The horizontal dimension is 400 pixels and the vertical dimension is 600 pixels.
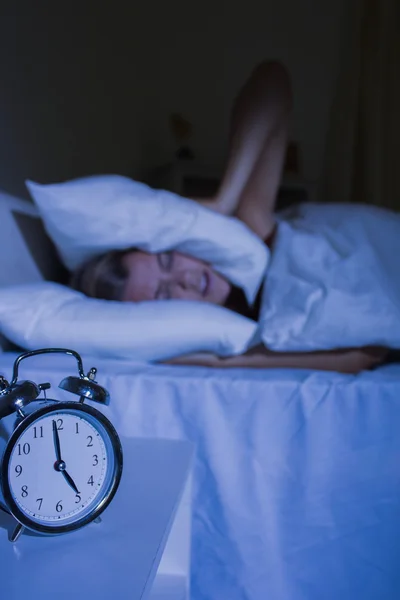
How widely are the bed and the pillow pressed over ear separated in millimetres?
356

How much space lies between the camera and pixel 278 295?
878mm

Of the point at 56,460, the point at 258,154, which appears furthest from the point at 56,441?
the point at 258,154

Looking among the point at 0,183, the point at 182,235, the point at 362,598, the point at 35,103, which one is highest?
the point at 35,103

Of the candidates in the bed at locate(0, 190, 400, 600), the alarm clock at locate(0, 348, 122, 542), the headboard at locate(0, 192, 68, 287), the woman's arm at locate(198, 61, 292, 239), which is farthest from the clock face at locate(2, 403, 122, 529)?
the woman's arm at locate(198, 61, 292, 239)

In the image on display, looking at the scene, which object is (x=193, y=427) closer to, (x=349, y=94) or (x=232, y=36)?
(x=349, y=94)

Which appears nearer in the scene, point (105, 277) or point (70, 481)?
point (70, 481)

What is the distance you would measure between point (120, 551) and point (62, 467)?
3.9 inches

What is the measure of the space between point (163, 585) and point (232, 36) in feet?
7.24

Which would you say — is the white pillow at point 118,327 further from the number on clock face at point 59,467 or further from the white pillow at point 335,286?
the number on clock face at point 59,467

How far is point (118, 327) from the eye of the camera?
0.77m

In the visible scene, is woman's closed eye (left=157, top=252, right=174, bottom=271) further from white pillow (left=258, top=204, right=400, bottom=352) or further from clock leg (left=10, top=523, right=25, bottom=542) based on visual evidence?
clock leg (left=10, top=523, right=25, bottom=542)

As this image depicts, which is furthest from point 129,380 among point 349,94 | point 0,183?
point 349,94

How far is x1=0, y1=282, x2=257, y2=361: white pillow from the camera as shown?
0.76 meters

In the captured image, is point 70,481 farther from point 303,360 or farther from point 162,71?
point 162,71
